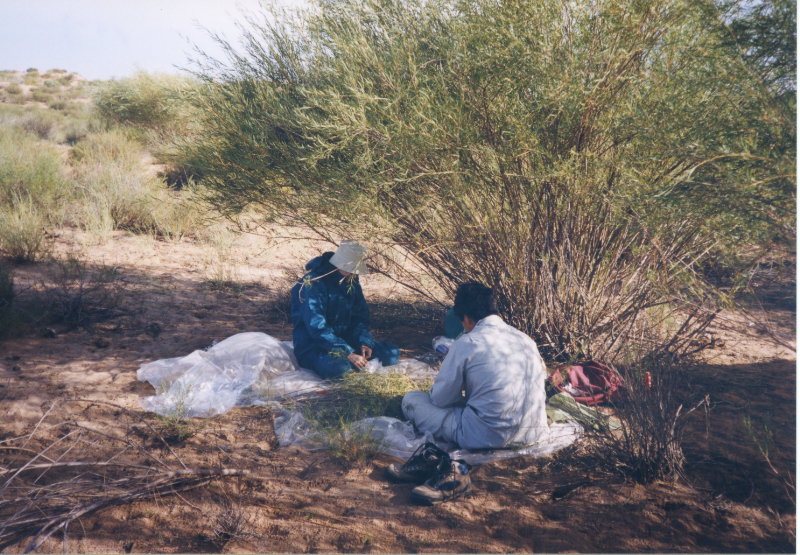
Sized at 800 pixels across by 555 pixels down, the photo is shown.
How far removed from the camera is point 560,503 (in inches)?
101

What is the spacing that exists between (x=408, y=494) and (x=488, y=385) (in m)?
0.72

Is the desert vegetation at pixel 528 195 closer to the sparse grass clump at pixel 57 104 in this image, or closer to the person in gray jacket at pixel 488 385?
the person in gray jacket at pixel 488 385

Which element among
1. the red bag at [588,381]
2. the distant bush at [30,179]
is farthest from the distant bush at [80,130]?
the red bag at [588,381]

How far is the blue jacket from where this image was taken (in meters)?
3.95

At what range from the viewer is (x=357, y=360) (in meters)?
3.83

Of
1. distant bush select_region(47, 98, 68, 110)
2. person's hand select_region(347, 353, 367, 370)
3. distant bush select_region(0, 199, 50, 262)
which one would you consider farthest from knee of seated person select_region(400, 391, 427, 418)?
distant bush select_region(47, 98, 68, 110)

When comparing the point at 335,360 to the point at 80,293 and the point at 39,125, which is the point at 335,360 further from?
the point at 39,125

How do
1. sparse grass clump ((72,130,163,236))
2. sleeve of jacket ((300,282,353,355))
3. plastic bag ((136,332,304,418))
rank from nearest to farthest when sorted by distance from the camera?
plastic bag ((136,332,304,418)) → sleeve of jacket ((300,282,353,355)) → sparse grass clump ((72,130,163,236))

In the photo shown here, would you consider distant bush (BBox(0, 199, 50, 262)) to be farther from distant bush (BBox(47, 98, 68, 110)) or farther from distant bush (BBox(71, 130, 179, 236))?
distant bush (BBox(47, 98, 68, 110))

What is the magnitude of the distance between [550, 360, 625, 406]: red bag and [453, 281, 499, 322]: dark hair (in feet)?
3.19

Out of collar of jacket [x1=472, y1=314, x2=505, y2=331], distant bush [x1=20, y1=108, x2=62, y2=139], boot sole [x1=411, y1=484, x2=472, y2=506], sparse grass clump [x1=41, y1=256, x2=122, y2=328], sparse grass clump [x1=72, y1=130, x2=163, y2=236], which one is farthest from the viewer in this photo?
distant bush [x1=20, y1=108, x2=62, y2=139]

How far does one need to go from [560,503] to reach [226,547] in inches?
63.3

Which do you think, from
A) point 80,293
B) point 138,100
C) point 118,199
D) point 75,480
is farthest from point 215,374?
point 138,100

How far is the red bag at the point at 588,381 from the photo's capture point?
3.61 m
